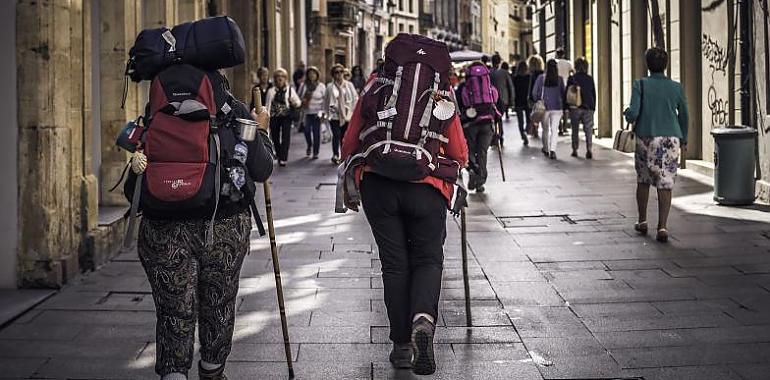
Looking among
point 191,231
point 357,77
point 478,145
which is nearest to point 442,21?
point 357,77

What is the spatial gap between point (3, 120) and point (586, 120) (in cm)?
1327

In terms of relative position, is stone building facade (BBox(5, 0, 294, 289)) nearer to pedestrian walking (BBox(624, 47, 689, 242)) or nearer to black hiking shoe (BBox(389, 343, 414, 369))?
black hiking shoe (BBox(389, 343, 414, 369))

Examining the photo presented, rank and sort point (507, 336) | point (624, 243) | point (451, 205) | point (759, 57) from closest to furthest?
1. point (451, 205)
2. point (507, 336)
3. point (624, 243)
4. point (759, 57)

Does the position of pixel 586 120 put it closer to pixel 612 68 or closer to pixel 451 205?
pixel 612 68

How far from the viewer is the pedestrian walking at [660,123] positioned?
10.3m

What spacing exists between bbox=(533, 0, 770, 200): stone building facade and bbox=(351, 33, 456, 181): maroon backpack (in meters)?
8.05

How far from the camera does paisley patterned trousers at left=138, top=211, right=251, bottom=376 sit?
4867 mm

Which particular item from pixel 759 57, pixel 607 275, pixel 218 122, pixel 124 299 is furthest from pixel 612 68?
pixel 218 122

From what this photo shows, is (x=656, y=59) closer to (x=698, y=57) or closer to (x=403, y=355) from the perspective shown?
(x=403, y=355)

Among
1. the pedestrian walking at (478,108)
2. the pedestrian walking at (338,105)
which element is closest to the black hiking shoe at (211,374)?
the pedestrian walking at (478,108)

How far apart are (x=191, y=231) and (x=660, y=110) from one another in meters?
6.34

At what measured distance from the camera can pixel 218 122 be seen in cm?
492

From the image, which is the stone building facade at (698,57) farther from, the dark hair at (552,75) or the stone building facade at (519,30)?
the stone building facade at (519,30)

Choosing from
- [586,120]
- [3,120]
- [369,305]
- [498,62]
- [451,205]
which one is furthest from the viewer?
[498,62]
